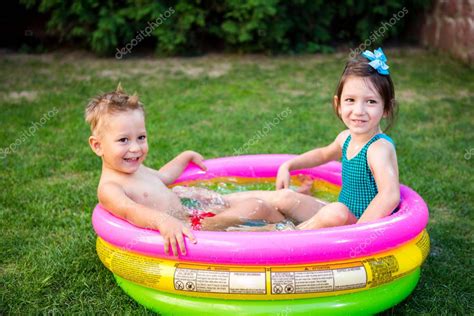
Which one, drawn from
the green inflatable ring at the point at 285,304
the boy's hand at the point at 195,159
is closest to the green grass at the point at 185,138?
the green inflatable ring at the point at 285,304

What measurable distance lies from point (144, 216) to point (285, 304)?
2.45 feet

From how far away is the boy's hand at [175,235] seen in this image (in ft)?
8.11

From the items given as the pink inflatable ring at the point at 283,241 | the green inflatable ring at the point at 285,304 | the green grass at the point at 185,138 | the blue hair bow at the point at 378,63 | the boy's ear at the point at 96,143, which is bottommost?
the green grass at the point at 185,138

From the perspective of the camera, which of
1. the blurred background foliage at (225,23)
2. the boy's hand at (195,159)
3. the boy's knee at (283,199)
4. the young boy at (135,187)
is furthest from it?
the blurred background foliage at (225,23)

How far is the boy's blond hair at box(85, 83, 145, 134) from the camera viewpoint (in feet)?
9.80

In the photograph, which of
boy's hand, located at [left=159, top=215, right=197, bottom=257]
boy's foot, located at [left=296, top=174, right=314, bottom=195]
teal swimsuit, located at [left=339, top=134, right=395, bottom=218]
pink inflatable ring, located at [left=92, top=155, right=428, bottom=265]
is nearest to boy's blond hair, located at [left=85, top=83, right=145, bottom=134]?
pink inflatable ring, located at [left=92, top=155, right=428, bottom=265]

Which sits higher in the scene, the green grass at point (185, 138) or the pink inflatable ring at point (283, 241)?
the pink inflatable ring at point (283, 241)

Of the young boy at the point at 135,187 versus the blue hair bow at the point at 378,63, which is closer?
the young boy at the point at 135,187

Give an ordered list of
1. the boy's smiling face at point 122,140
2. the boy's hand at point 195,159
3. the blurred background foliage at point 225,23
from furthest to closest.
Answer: the blurred background foliage at point 225,23 → the boy's hand at point 195,159 → the boy's smiling face at point 122,140

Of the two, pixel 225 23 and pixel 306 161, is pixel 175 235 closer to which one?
pixel 306 161

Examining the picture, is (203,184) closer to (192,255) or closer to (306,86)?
(192,255)

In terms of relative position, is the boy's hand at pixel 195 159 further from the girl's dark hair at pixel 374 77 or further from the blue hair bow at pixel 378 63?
the blue hair bow at pixel 378 63

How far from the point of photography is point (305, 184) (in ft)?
12.8

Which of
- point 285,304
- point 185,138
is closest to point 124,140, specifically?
point 285,304
